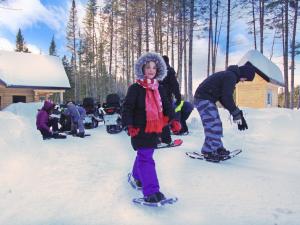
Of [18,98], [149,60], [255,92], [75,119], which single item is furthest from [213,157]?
[18,98]

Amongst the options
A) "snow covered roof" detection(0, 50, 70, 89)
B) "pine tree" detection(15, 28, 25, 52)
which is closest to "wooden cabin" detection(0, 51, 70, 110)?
"snow covered roof" detection(0, 50, 70, 89)

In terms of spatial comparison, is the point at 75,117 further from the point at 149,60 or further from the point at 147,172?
the point at 147,172

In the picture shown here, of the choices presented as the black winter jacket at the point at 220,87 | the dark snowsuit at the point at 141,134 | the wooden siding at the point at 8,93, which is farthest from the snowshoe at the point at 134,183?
the wooden siding at the point at 8,93

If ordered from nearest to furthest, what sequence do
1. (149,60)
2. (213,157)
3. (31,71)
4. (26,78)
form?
1. (149,60)
2. (213,157)
3. (26,78)
4. (31,71)

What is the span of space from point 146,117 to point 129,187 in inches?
41.5

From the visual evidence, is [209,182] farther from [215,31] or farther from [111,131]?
[215,31]

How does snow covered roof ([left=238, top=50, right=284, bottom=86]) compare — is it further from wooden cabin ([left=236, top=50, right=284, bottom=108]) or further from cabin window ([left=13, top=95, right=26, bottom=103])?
cabin window ([left=13, top=95, right=26, bottom=103])

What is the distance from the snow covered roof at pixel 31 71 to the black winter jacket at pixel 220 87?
23.4 m

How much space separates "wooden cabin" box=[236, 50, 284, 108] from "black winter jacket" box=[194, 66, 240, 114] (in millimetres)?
17296

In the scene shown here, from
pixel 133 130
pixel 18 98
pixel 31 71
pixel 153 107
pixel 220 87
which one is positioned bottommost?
pixel 133 130

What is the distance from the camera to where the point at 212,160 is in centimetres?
566

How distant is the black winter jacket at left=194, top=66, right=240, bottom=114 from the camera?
5523mm

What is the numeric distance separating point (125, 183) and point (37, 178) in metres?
1.30

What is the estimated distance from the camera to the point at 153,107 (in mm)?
3742
